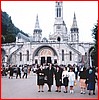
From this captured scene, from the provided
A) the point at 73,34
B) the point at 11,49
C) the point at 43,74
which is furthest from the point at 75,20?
the point at 43,74

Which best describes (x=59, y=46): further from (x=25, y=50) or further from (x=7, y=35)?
(x=7, y=35)

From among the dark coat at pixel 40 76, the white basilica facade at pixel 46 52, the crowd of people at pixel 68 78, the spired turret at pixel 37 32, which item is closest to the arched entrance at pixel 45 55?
the white basilica facade at pixel 46 52

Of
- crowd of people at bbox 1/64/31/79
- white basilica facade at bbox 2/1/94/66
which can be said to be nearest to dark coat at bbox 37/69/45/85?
crowd of people at bbox 1/64/31/79

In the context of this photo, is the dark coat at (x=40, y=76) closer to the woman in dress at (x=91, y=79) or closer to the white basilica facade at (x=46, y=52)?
the woman in dress at (x=91, y=79)

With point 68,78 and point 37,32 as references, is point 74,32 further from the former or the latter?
point 68,78

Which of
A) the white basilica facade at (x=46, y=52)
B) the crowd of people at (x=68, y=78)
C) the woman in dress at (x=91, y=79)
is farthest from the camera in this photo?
the white basilica facade at (x=46, y=52)

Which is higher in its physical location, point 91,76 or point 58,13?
point 58,13

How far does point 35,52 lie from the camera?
271 feet

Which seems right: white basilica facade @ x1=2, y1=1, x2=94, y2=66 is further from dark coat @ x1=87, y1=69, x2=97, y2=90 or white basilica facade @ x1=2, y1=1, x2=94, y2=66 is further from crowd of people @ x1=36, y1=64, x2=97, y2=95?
dark coat @ x1=87, y1=69, x2=97, y2=90

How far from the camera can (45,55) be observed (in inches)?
3216

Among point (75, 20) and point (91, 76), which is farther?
point (75, 20)

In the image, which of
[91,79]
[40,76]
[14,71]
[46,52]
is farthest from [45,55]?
[91,79]

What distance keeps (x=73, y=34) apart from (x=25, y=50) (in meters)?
22.9

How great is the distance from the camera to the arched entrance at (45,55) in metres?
81.8
